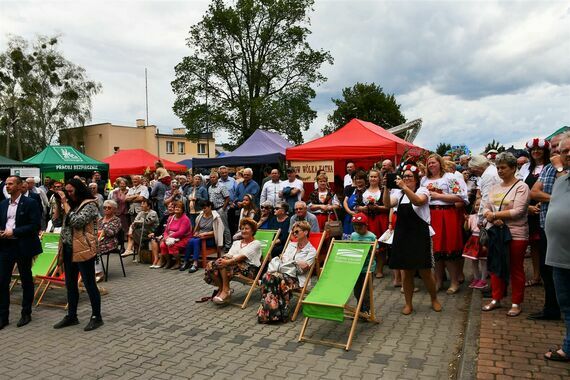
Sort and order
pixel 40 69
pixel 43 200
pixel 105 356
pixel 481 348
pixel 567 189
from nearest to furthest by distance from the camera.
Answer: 1. pixel 567 189
2. pixel 481 348
3. pixel 105 356
4. pixel 43 200
5. pixel 40 69

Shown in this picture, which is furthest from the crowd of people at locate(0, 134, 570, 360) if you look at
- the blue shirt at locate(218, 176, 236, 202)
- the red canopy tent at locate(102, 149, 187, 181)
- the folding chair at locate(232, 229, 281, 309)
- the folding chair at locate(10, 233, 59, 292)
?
the red canopy tent at locate(102, 149, 187, 181)

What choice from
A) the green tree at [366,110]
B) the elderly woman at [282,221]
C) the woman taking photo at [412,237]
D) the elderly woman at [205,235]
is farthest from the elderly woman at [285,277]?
the green tree at [366,110]

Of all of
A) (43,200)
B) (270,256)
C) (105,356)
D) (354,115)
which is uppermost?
(354,115)

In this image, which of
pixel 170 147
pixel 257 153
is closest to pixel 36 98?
pixel 170 147

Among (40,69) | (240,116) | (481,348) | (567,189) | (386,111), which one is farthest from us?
(386,111)

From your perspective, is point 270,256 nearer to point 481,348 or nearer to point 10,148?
point 481,348

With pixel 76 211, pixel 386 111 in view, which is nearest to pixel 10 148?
pixel 386 111

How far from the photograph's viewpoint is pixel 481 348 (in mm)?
4012

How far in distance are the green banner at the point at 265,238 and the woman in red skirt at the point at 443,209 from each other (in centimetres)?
228

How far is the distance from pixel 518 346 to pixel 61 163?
52.9 ft

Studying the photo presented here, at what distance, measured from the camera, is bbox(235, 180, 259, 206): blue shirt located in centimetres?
974

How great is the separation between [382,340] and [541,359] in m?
1.43

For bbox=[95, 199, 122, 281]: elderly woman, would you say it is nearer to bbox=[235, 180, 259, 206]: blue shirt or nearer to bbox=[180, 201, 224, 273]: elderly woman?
bbox=[180, 201, 224, 273]: elderly woman

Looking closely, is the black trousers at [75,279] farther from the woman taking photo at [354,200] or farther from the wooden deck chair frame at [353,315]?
the woman taking photo at [354,200]
